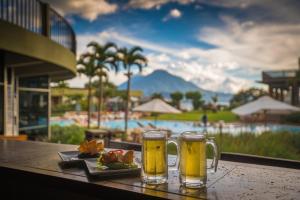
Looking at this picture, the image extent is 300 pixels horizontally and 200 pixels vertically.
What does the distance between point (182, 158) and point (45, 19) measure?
7454 mm

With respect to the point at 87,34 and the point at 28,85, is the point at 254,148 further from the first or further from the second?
the point at 87,34

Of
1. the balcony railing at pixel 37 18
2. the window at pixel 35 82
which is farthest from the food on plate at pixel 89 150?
the window at pixel 35 82

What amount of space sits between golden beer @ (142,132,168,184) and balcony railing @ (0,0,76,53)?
538 centimetres

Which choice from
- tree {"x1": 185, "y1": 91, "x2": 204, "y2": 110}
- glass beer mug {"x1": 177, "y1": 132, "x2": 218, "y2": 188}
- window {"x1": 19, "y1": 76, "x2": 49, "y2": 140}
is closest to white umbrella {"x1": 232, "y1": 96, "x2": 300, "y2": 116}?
window {"x1": 19, "y1": 76, "x2": 49, "y2": 140}

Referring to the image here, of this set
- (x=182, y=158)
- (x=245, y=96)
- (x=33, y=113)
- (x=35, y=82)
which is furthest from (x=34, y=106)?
(x=245, y=96)

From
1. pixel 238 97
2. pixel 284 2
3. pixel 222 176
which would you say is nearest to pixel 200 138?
pixel 222 176

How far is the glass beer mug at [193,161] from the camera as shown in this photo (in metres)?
1.30

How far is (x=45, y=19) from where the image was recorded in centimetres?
779

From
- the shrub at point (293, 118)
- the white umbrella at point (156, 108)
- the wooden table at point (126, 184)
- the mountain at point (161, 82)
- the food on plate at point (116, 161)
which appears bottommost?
the shrub at point (293, 118)

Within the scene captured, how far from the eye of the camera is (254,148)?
22.6 ft

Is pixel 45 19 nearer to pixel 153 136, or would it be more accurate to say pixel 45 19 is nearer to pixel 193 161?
pixel 153 136

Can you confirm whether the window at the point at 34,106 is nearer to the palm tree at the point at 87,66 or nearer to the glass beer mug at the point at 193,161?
the palm tree at the point at 87,66

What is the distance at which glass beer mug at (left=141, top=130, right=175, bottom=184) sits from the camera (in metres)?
1.36

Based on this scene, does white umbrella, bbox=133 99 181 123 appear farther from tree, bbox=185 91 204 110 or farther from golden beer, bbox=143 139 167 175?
tree, bbox=185 91 204 110
